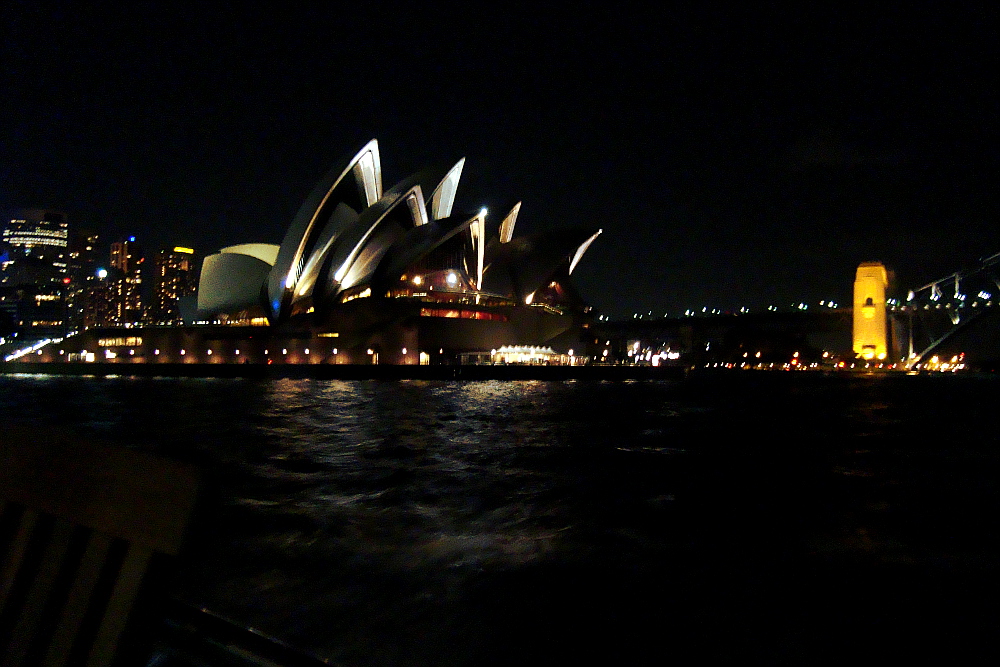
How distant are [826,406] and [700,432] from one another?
11469mm

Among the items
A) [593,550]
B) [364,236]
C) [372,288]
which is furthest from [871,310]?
[593,550]

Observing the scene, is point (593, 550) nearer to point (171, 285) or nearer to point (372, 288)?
point (372, 288)

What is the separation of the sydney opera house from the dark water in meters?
34.6

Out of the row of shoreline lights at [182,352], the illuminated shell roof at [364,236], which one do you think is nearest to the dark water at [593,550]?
the illuminated shell roof at [364,236]

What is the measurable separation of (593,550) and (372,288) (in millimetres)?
41372

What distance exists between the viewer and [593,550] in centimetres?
445

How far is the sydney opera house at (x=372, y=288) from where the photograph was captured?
44531 millimetres

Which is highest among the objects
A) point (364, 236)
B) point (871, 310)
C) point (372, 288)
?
point (871, 310)

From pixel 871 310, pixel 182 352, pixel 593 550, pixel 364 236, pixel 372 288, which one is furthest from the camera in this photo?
pixel 871 310

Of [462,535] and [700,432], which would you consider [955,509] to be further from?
[700,432]

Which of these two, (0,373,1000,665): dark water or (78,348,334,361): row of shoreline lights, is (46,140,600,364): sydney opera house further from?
(0,373,1000,665): dark water

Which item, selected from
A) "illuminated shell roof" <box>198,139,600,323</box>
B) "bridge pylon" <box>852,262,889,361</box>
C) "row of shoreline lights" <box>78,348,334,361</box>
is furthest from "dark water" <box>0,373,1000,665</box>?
"bridge pylon" <box>852,262,889,361</box>

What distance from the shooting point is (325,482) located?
6750 mm

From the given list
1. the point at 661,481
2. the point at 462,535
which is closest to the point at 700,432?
the point at 661,481
